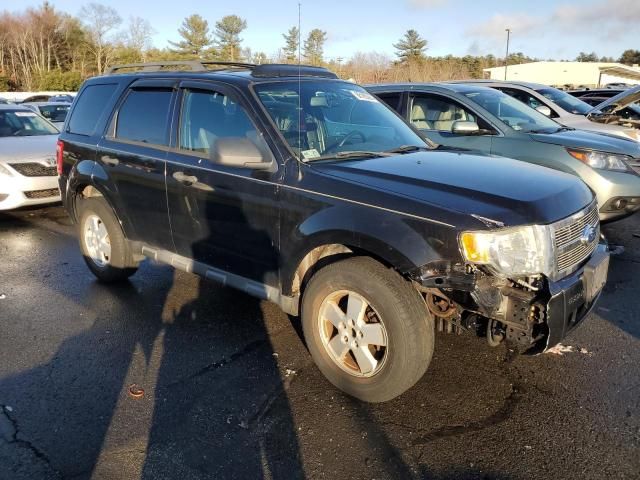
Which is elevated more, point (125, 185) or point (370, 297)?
point (125, 185)

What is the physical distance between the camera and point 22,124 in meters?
9.52

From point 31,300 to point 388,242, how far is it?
3.73 meters

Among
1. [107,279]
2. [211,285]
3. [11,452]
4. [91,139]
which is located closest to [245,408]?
[11,452]

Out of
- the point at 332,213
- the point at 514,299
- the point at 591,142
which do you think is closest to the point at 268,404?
the point at 332,213

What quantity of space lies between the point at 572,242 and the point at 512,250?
53cm

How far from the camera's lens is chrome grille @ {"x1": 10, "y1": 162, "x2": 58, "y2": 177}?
26.1 ft

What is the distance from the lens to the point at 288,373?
3625 mm

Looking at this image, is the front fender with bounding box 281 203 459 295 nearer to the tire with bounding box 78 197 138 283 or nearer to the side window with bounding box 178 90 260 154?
the side window with bounding box 178 90 260 154

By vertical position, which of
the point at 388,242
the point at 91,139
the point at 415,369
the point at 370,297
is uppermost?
the point at 91,139

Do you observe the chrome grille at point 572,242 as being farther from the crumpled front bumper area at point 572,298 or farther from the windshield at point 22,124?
the windshield at point 22,124

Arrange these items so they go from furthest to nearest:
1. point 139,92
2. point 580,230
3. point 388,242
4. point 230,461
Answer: point 139,92
point 580,230
point 388,242
point 230,461

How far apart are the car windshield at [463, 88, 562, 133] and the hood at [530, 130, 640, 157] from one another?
1.14 feet

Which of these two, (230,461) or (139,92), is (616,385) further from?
(139,92)

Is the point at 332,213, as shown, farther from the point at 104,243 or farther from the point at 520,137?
the point at 520,137
